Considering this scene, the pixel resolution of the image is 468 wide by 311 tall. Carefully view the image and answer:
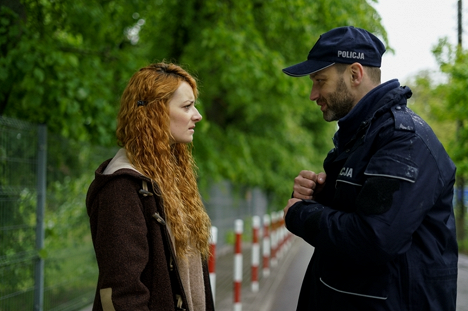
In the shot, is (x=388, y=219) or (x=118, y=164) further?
(x=118, y=164)

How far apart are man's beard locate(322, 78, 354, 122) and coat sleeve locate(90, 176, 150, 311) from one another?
930 millimetres

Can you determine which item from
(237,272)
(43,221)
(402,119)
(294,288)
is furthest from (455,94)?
(402,119)

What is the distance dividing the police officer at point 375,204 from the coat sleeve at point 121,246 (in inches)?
25.8

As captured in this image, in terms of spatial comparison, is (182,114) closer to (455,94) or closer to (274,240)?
(274,240)

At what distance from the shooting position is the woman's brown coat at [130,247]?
7.47 feet

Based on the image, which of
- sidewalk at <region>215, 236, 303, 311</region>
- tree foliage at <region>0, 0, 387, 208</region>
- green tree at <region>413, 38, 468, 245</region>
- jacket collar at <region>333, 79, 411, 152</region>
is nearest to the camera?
jacket collar at <region>333, 79, 411, 152</region>

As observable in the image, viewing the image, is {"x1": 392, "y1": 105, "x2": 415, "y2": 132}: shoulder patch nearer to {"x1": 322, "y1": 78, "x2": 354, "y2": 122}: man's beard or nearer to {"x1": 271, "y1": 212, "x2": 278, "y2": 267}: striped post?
{"x1": 322, "y1": 78, "x2": 354, "y2": 122}: man's beard

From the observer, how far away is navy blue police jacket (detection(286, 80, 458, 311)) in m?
2.18

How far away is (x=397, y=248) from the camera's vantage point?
219 centimetres

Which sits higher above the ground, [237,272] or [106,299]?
[106,299]

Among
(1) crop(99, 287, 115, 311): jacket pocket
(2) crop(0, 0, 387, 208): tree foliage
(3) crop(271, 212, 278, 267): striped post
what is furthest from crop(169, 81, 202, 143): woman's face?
(3) crop(271, 212, 278, 267): striped post

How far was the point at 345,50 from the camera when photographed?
2555 mm

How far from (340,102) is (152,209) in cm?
93

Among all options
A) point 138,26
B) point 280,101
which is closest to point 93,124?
point 138,26
